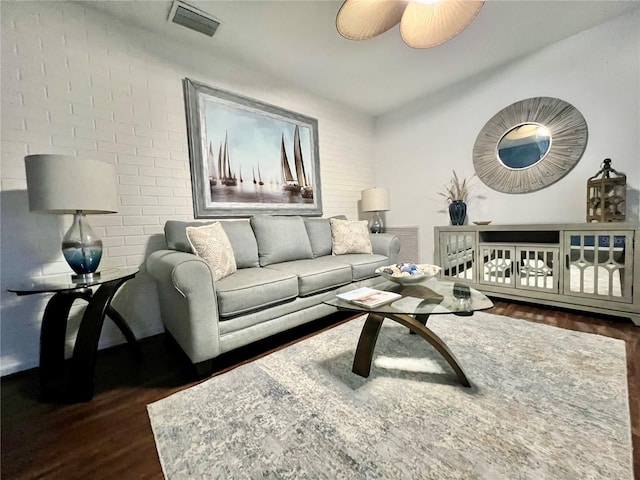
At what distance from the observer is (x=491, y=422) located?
39.3 inches

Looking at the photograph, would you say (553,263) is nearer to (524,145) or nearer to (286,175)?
(524,145)

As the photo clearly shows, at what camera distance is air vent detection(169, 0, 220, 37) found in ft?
5.94

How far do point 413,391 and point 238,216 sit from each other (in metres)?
2.05

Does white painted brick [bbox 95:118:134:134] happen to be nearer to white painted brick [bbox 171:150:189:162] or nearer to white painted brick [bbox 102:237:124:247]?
white painted brick [bbox 171:150:189:162]

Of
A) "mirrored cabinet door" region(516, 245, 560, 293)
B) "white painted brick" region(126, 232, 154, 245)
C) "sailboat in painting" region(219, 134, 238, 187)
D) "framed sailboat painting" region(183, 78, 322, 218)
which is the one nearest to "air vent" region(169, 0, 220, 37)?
"framed sailboat painting" region(183, 78, 322, 218)

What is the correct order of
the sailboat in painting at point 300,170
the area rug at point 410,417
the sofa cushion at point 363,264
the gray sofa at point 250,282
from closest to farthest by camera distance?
the area rug at point 410,417 < the gray sofa at point 250,282 < the sofa cushion at point 363,264 < the sailboat in painting at point 300,170

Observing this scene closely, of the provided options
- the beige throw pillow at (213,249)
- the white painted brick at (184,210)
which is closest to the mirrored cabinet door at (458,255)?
the beige throw pillow at (213,249)

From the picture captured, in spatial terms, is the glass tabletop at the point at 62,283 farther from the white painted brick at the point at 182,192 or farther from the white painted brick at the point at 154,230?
the white painted brick at the point at 182,192

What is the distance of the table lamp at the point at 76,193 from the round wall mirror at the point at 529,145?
3.42m

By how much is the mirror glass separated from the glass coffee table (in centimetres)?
199

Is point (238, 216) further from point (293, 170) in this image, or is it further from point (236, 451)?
point (236, 451)

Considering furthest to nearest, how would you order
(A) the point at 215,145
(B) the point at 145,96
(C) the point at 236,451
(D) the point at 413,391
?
(A) the point at 215,145
(B) the point at 145,96
(D) the point at 413,391
(C) the point at 236,451

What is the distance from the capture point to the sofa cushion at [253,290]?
1.46 metres

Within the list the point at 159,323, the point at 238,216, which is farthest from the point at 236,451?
the point at 238,216
